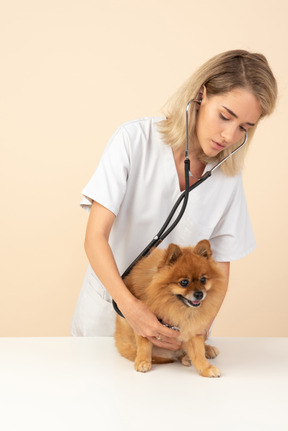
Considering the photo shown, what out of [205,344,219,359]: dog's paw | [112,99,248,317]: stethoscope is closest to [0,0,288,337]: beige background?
[112,99,248,317]: stethoscope

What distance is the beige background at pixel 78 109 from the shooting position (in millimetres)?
3352

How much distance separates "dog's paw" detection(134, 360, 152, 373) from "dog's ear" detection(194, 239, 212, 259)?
0.36m

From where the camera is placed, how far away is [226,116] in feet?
5.31

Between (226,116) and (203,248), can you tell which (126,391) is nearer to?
(203,248)

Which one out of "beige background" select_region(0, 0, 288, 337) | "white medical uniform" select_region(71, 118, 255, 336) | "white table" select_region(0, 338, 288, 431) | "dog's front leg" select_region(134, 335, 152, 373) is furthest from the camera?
"beige background" select_region(0, 0, 288, 337)

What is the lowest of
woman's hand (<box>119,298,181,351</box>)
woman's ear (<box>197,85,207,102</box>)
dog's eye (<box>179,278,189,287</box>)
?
woman's hand (<box>119,298,181,351</box>)

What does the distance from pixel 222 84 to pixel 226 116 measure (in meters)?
0.10

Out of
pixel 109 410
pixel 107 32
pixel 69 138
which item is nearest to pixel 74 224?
pixel 69 138

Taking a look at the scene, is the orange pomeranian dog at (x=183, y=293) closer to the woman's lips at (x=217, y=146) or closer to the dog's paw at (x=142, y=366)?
the dog's paw at (x=142, y=366)

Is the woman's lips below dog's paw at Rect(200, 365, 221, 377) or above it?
above

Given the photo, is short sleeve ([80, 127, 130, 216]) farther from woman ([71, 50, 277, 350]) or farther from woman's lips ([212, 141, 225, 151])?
woman's lips ([212, 141, 225, 151])

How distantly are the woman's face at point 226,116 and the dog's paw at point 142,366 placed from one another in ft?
2.38

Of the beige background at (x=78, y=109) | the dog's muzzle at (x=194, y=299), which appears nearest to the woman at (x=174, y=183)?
the dog's muzzle at (x=194, y=299)

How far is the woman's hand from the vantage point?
1.46 m
